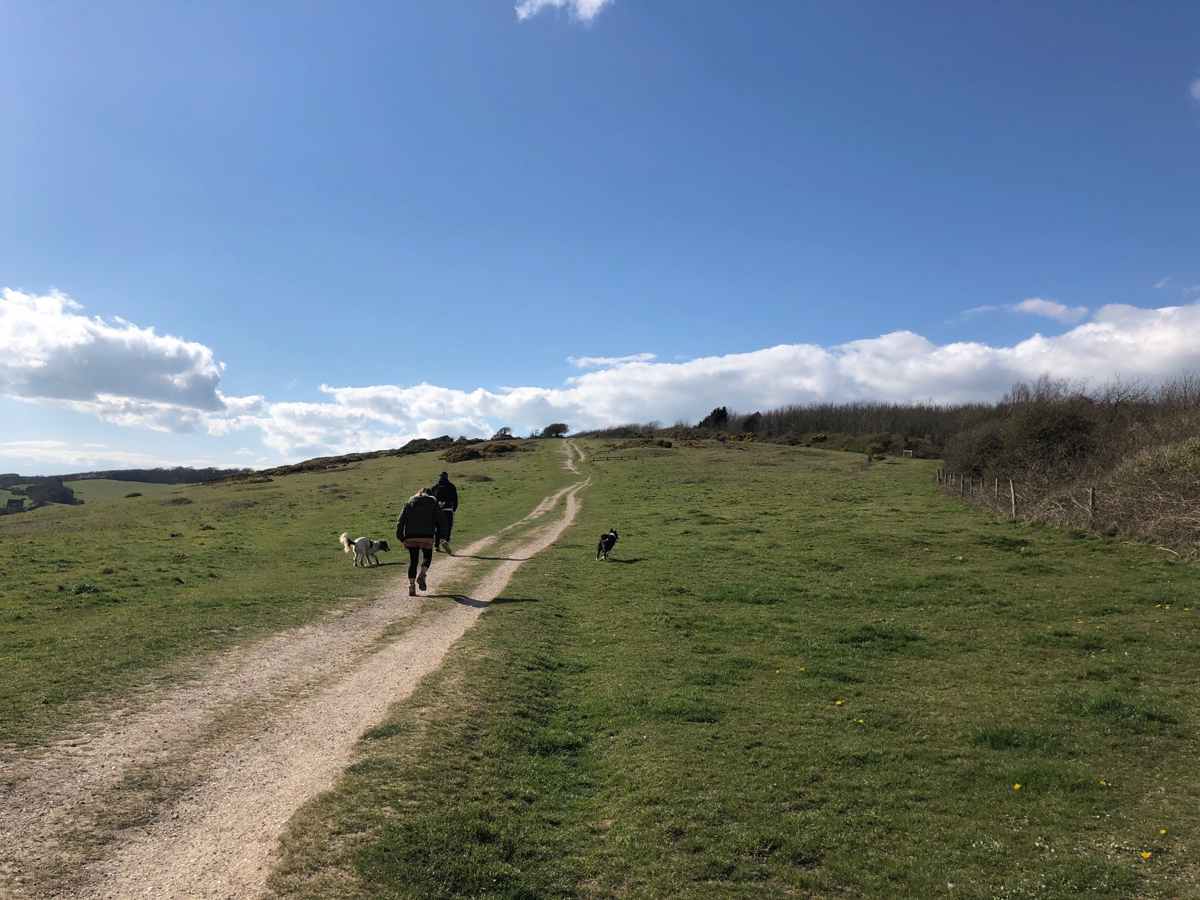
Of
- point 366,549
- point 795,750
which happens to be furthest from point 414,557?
point 795,750

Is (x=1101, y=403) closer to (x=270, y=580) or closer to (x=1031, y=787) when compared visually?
(x=1031, y=787)

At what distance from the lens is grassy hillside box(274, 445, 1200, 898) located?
6.42 m

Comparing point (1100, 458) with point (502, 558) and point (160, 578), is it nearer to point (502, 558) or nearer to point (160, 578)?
point (502, 558)

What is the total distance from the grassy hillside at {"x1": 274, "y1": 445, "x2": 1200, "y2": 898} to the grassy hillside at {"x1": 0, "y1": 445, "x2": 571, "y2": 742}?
505cm

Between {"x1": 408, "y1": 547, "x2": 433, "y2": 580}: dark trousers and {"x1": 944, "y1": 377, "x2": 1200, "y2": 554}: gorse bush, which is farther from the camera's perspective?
{"x1": 944, "y1": 377, "x2": 1200, "y2": 554}: gorse bush

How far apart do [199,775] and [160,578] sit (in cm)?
1691

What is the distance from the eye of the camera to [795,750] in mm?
9188

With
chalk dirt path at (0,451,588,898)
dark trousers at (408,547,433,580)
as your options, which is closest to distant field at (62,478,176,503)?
dark trousers at (408,547,433,580)

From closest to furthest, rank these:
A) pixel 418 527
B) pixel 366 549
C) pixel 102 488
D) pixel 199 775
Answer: pixel 199 775, pixel 418 527, pixel 366 549, pixel 102 488

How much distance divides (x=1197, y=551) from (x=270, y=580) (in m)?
27.8

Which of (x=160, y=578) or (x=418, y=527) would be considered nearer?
(x=418, y=527)

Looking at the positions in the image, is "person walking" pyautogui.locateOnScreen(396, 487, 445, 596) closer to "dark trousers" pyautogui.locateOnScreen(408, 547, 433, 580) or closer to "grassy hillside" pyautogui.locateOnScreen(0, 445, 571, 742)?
"dark trousers" pyautogui.locateOnScreen(408, 547, 433, 580)

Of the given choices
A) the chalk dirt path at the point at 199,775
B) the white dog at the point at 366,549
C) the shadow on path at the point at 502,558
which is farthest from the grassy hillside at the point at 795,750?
the white dog at the point at 366,549

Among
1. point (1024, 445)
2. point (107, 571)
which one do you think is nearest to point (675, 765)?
point (107, 571)
